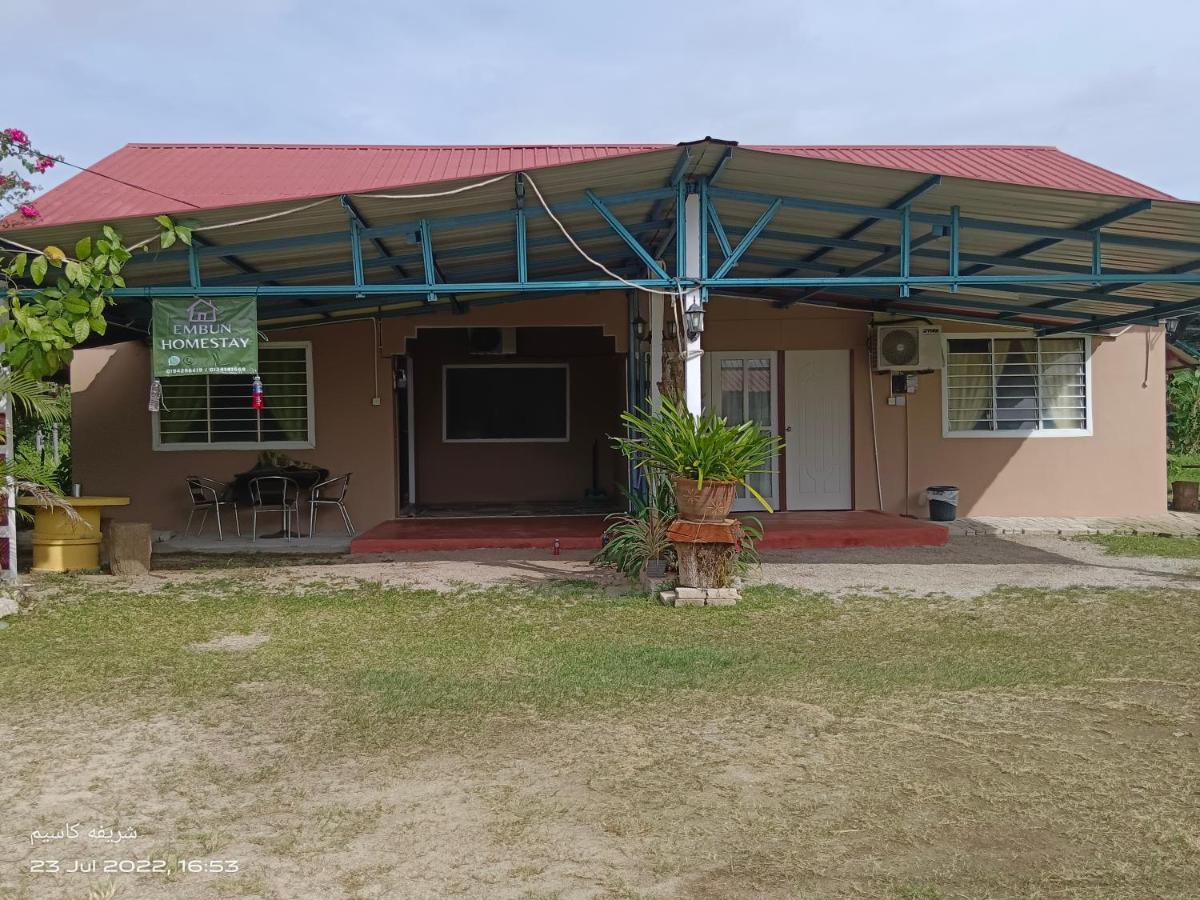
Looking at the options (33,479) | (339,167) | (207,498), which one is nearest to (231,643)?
(33,479)

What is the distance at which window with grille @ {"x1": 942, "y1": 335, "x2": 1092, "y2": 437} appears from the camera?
468 inches

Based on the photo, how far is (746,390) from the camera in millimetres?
11750

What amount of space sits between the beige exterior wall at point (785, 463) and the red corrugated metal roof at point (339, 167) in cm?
157

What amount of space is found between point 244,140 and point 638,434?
21.1ft

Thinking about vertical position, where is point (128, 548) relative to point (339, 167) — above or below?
below

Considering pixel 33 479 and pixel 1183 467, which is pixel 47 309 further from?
pixel 1183 467

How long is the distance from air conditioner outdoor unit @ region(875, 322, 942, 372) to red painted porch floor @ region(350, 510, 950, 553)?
1.88m

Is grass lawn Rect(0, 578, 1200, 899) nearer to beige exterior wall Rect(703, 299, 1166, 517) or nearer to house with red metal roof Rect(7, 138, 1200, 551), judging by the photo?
house with red metal roof Rect(7, 138, 1200, 551)

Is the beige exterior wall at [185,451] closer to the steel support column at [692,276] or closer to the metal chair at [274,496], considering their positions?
the metal chair at [274,496]

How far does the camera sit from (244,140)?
43.4ft

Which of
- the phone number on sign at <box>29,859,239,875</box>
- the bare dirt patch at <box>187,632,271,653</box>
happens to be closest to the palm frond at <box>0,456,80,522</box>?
the bare dirt patch at <box>187,632,271,653</box>

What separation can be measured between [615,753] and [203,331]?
509 cm

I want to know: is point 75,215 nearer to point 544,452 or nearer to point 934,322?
point 544,452

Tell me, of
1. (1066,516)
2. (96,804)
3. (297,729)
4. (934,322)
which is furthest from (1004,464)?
(96,804)
